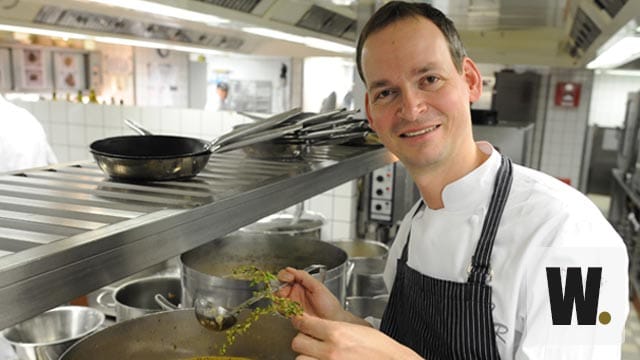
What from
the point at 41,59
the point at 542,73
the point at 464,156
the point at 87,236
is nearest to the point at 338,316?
the point at 464,156

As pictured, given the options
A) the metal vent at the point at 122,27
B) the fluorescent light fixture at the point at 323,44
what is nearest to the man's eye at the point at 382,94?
the fluorescent light fixture at the point at 323,44

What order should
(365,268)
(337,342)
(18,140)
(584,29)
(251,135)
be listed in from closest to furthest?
(337,342) → (251,135) → (365,268) → (18,140) → (584,29)

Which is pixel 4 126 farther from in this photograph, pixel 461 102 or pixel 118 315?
pixel 461 102

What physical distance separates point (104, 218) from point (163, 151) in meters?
0.42

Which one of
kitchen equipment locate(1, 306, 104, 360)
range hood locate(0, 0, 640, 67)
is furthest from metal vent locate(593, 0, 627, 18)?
kitchen equipment locate(1, 306, 104, 360)

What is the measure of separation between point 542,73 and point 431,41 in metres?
6.74

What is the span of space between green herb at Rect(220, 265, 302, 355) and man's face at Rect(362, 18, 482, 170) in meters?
0.40

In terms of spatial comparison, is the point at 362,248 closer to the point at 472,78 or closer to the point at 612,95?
the point at 472,78

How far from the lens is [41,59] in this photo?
6.24 meters

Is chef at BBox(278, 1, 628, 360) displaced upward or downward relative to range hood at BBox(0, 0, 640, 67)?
downward

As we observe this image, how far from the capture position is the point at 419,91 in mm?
1111

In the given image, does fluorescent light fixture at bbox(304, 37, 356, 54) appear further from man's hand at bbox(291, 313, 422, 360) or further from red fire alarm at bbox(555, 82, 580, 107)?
red fire alarm at bbox(555, 82, 580, 107)

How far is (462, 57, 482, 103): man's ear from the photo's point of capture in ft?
3.98

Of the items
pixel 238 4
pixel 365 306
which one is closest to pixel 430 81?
pixel 365 306
